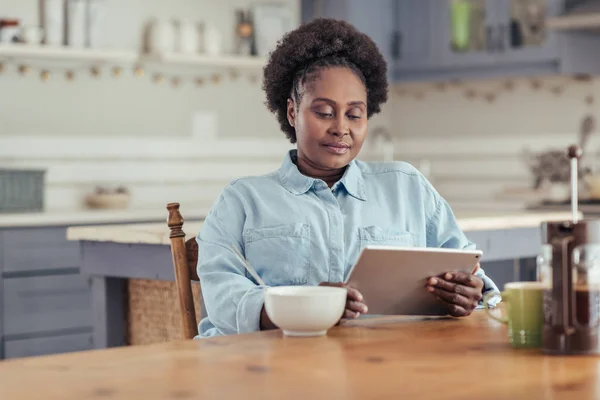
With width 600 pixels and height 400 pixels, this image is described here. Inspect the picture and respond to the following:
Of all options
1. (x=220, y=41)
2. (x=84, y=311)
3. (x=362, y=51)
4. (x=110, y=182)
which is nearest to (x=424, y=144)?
(x=220, y=41)

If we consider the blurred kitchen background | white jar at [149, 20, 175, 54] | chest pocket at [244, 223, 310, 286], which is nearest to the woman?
chest pocket at [244, 223, 310, 286]

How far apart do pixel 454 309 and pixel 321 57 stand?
0.57 m

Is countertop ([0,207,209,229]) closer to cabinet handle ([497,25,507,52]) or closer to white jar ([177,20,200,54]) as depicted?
white jar ([177,20,200,54])

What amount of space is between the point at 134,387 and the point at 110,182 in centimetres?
422

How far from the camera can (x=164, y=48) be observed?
5289mm

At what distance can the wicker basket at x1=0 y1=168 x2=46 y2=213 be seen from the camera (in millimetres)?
4555

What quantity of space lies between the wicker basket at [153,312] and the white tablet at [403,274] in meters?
1.04

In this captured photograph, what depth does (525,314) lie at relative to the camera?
1.36 m

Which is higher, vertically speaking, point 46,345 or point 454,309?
point 454,309

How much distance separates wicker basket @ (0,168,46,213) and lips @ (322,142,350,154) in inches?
115

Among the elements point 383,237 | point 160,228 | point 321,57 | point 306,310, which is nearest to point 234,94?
point 160,228

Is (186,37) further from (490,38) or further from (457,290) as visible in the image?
(457,290)

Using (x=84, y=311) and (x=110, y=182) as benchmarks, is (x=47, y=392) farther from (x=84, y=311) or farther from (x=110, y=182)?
(x=110, y=182)

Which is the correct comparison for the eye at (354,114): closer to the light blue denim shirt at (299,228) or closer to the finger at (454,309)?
the light blue denim shirt at (299,228)
